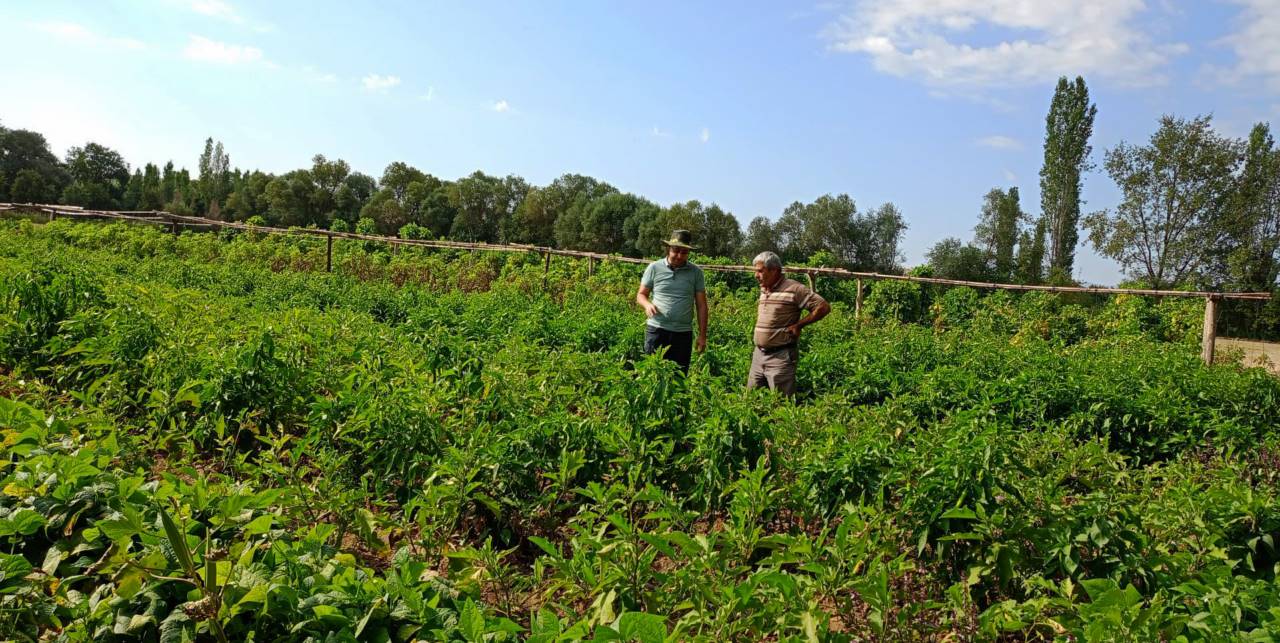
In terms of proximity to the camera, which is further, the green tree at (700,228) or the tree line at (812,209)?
the green tree at (700,228)

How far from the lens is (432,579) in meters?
2.21

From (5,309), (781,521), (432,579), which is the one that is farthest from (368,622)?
(5,309)

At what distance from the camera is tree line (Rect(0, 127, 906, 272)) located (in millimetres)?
56719

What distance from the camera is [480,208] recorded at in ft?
220

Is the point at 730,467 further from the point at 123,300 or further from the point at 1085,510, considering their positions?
the point at 123,300

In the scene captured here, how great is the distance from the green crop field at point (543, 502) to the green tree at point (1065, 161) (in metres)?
49.1

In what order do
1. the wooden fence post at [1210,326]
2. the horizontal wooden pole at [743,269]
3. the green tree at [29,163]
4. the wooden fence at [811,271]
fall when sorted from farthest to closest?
1. the green tree at [29,163]
2. the horizontal wooden pole at [743,269]
3. the wooden fence at [811,271]
4. the wooden fence post at [1210,326]

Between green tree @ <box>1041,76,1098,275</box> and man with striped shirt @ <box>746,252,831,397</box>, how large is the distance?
49.4 m

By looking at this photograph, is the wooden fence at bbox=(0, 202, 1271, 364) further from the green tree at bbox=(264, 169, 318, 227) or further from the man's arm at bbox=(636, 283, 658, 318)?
the green tree at bbox=(264, 169, 318, 227)

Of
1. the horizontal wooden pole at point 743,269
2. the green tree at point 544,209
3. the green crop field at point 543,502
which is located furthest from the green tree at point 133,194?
the green crop field at point 543,502

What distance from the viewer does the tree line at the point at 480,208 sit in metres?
56.7

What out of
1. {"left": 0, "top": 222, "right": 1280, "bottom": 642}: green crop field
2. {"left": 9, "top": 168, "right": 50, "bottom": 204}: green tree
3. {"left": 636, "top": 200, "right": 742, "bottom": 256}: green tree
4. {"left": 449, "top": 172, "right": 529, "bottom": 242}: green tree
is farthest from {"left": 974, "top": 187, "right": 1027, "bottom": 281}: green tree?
{"left": 9, "top": 168, "right": 50, "bottom": 204}: green tree

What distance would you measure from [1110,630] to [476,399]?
292cm

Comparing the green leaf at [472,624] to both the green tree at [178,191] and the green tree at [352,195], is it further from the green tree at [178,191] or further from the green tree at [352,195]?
the green tree at [178,191]
